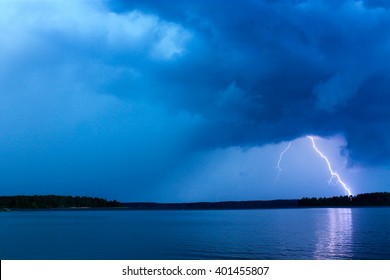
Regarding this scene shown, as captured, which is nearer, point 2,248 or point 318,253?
point 318,253

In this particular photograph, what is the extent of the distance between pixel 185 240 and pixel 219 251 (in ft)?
46.7

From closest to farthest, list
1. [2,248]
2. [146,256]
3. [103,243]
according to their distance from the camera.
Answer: [146,256], [2,248], [103,243]

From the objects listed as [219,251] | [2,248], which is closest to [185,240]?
[219,251]

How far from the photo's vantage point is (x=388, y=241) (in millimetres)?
58969

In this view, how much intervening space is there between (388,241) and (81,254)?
38.3 meters

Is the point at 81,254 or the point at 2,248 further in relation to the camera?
the point at 2,248
